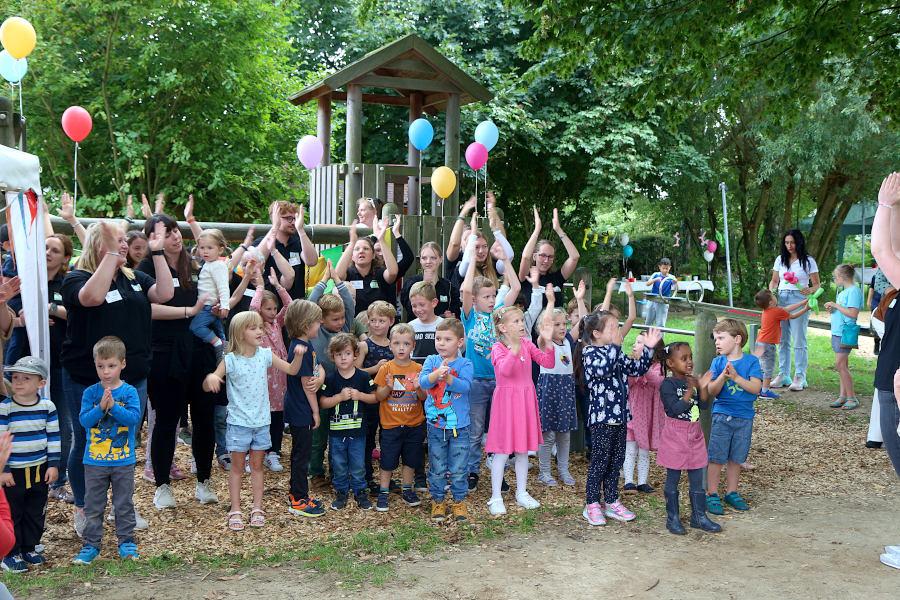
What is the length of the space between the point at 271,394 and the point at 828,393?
7089 millimetres

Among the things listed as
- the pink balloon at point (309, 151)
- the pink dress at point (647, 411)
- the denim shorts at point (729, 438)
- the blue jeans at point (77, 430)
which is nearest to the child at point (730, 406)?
the denim shorts at point (729, 438)

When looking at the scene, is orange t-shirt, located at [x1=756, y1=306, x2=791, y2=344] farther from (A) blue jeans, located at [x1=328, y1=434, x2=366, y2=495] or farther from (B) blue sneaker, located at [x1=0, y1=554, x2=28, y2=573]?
(B) blue sneaker, located at [x1=0, y1=554, x2=28, y2=573]

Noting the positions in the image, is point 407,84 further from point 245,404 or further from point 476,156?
point 245,404

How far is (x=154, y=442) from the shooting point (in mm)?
5500

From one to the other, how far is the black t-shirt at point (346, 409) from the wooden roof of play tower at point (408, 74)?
15.6 feet

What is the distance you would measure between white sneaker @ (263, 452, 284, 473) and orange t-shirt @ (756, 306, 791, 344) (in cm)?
553

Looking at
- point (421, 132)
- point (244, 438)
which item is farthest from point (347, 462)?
point (421, 132)

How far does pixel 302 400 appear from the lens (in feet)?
18.1

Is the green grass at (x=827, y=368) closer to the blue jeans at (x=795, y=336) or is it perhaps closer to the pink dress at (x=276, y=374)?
the blue jeans at (x=795, y=336)

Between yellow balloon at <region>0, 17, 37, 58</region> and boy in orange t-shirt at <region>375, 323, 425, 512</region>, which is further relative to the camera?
yellow balloon at <region>0, 17, 37, 58</region>

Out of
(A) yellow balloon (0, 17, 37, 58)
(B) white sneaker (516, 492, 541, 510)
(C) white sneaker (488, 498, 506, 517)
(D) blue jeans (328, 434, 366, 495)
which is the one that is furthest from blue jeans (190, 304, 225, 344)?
(A) yellow balloon (0, 17, 37, 58)

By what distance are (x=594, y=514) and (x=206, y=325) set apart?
113 inches

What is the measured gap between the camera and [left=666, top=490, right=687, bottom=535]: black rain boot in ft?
17.7

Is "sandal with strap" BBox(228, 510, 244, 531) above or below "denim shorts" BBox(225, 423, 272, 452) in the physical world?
below
